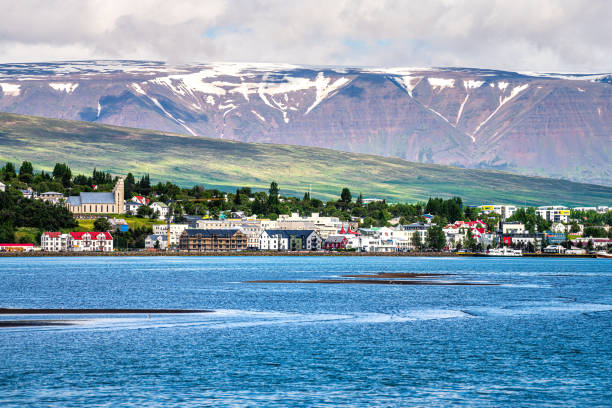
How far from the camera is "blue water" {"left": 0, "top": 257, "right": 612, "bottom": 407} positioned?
47.9 m

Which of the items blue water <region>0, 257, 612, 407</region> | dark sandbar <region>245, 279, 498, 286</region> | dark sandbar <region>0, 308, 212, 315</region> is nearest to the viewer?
blue water <region>0, 257, 612, 407</region>

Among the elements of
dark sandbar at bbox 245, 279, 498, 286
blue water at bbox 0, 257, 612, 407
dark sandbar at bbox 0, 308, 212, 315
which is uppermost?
dark sandbar at bbox 245, 279, 498, 286

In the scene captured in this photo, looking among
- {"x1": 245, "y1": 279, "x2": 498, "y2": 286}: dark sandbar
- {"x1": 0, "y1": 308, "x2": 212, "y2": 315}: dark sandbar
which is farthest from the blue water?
{"x1": 245, "y1": 279, "x2": 498, "y2": 286}: dark sandbar

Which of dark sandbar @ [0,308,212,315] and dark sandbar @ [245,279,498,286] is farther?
dark sandbar @ [245,279,498,286]

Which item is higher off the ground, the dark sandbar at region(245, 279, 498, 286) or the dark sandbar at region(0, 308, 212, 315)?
the dark sandbar at region(245, 279, 498, 286)

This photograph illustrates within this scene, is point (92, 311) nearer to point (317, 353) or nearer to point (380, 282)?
point (317, 353)

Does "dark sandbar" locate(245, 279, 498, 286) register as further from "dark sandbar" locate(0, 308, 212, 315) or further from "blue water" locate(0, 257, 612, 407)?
"dark sandbar" locate(0, 308, 212, 315)

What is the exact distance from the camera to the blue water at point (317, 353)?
47906mm

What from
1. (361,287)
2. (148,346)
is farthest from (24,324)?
(361,287)

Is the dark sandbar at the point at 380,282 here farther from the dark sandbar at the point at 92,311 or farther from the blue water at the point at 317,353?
the dark sandbar at the point at 92,311

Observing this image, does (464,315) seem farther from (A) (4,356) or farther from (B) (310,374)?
(A) (4,356)

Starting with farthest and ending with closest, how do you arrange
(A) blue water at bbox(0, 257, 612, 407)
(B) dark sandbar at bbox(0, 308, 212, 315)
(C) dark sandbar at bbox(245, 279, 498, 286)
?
(C) dark sandbar at bbox(245, 279, 498, 286)
(B) dark sandbar at bbox(0, 308, 212, 315)
(A) blue water at bbox(0, 257, 612, 407)

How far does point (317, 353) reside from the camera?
6034cm

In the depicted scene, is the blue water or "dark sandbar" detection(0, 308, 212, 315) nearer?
the blue water
